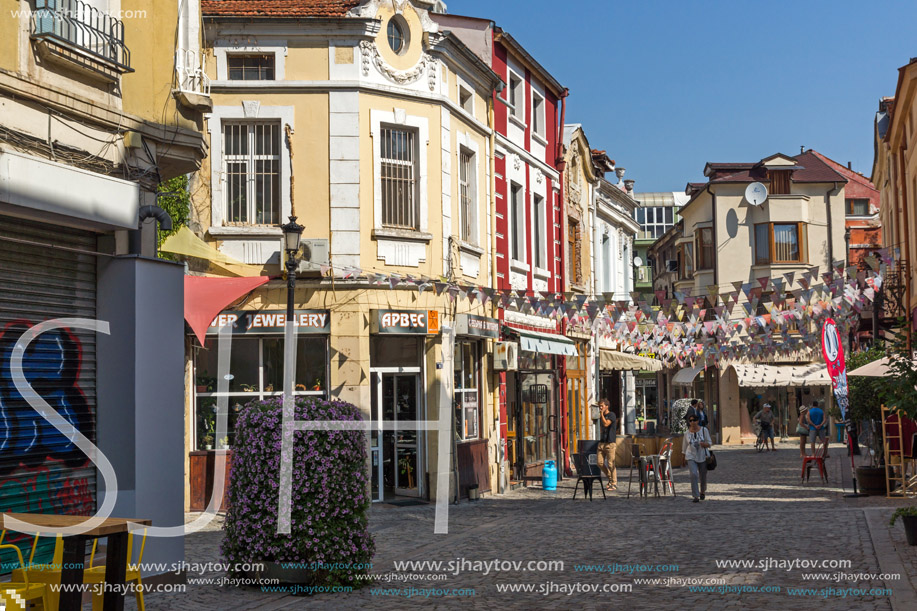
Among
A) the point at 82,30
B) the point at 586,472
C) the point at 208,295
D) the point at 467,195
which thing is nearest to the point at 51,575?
the point at 82,30

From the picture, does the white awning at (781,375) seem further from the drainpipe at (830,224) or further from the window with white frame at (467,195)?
the window with white frame at (467,195)

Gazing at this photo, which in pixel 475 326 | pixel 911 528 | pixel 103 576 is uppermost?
pixel 475 326

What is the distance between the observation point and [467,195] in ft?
73.0

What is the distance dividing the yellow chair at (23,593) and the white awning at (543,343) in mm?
15769

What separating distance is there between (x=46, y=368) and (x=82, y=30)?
3.41 metres

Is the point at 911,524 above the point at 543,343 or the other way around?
the other way around

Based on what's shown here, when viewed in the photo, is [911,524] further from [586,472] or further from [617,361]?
[617,361]

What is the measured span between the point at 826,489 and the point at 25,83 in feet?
58.6

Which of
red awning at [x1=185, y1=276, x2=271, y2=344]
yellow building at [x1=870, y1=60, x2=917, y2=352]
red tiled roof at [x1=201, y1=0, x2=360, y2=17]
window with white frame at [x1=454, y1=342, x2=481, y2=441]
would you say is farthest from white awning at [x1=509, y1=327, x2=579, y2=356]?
red tiled roof at [x1=201, y1=0, x2=360, y2=17]

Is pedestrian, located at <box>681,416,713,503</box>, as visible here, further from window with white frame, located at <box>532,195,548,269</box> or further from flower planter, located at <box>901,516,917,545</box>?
window with white frame, located at <box>532,195,548,269</box>

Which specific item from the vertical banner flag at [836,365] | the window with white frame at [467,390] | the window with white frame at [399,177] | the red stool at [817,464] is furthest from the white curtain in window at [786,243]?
the window with white frame at [399,177]

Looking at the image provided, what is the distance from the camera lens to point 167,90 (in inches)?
474

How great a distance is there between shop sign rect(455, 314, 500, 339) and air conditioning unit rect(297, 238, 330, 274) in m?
3.05

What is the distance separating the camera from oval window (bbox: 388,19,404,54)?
19812 millimetres
